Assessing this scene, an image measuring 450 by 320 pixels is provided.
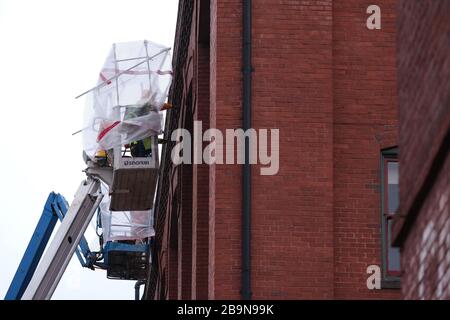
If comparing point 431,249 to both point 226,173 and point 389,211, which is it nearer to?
point 226,173

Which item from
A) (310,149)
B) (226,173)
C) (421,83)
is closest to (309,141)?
(310,149)

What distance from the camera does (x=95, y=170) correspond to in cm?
2406

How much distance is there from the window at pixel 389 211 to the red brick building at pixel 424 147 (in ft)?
25.6

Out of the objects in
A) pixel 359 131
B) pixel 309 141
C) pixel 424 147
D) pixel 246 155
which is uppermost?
pixel 359 131

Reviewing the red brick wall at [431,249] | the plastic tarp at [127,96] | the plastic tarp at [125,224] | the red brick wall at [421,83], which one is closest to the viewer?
the red brick wall at [431,249]

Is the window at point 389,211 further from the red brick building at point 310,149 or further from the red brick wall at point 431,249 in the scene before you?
the red brick wall at point 431,249

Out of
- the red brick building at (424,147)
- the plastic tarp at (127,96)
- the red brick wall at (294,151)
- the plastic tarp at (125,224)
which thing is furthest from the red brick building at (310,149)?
the plastic tarp at (125,224)

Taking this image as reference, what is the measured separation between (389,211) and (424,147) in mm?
8943

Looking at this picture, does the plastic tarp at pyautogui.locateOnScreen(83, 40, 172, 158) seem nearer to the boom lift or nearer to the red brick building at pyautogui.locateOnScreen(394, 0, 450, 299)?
the boom lift

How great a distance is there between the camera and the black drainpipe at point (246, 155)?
56.5 ft

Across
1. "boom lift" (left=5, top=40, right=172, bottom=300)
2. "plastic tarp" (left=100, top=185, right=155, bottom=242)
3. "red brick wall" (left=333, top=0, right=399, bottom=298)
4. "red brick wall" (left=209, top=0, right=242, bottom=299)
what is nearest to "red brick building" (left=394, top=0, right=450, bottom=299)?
"red brick wall" (left=209, top=0, right=242, bottom=299)

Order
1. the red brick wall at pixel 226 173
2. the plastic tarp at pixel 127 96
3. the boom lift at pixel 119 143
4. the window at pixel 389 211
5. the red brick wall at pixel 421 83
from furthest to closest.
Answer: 1. the boom lift at pixel 119 143
2. the plastic tarp at pixel 127 96
3. the window at pixel 389 211
4. the red brick wall at pixel 226 173
5. the red brick wall at pixel 421 83

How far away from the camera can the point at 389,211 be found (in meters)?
17.9

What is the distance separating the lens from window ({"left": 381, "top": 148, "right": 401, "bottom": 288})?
17594 millimetres
